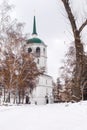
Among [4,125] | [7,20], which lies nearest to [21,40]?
[7,20]

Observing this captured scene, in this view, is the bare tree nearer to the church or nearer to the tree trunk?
the tree trunk

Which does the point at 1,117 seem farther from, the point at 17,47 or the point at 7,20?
the point at 17,47

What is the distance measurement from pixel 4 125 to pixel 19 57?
3360cm

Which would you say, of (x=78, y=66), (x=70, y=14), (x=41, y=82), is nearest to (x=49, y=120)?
(x=78, y=66)

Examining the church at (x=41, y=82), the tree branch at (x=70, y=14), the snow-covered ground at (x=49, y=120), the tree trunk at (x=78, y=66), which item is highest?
the church at (x=41, y=82)

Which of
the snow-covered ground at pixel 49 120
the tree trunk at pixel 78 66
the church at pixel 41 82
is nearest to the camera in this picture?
the snow-covered ground at pixel 49 120

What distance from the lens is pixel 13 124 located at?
7.84m

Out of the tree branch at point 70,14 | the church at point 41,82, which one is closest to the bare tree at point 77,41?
the tree branch at point 70,14

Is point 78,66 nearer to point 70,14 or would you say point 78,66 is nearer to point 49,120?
point 70,14

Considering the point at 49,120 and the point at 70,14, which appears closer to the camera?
the point at 49,120

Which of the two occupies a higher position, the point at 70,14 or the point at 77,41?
the point at 70,14

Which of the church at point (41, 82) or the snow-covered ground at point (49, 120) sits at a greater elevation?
the church at point (41, 82)

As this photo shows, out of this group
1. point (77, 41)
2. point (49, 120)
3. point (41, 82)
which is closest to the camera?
point (49, 120)

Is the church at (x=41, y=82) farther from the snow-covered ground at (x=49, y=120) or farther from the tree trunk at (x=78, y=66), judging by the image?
the snow-covered ground at (x=49, y=120)
